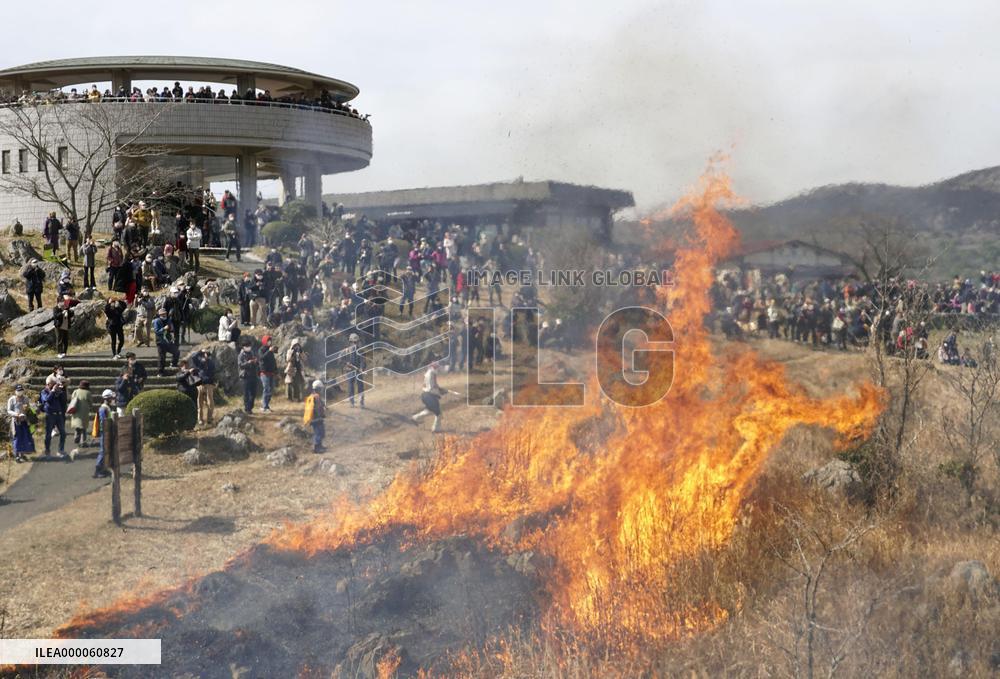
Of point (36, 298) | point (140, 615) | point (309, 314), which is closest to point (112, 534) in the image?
point (140, 615)

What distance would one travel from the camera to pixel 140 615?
46.6ft

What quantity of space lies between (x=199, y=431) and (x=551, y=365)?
9.52m

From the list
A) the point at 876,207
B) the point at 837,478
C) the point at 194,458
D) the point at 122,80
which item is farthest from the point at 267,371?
the point at 122,80

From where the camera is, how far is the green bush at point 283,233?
3912 cm

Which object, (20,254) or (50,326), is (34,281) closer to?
(50,326)

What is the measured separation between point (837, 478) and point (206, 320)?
1869 cm

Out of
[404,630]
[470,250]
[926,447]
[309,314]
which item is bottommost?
[404,630]

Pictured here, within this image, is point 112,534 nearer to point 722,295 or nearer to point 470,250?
point 722,295

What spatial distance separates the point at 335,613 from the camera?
14.2 metres

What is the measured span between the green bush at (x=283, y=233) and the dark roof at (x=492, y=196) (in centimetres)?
729

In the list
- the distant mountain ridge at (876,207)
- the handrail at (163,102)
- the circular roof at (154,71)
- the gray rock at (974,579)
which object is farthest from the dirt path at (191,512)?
the circular roof at (154,71)

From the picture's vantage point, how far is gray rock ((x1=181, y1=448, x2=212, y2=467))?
21.4 m

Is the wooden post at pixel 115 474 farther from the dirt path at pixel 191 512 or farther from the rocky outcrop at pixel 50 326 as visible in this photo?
the rocky outcrop at pixel 50 326

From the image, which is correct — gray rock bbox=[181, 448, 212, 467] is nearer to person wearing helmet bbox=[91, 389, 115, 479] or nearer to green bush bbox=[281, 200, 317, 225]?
person wearing helmet bbox=[91, 389, 115, 479]
